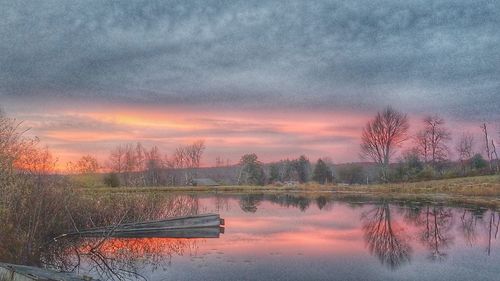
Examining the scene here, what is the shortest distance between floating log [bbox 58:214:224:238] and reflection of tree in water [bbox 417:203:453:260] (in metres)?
10.6

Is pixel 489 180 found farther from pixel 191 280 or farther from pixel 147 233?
pixel 191 280

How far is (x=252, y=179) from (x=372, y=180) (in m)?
22.3

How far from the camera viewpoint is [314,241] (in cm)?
2172

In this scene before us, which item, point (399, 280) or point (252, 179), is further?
point (252, 179)

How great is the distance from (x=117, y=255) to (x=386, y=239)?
12699 millimetres

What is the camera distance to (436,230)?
25391mm

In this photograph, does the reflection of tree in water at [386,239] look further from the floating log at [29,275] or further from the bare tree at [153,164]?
the bare tree at [153,164]

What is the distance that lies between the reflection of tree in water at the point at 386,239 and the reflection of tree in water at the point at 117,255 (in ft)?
26.3

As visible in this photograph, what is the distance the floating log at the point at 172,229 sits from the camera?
78.3 ft

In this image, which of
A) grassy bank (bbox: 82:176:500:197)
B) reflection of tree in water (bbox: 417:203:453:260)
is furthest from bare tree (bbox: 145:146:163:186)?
reflection of tree in water (bbox: 417:203:453:260)

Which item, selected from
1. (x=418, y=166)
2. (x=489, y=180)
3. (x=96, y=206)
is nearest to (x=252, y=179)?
(x=418, y=166)

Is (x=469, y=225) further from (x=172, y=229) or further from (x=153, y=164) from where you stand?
(x=153, y=164)

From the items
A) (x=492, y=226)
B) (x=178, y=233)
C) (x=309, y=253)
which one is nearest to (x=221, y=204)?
(x=178, y=233)

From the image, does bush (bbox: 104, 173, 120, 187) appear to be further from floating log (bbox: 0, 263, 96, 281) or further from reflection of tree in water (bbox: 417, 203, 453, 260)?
floating log (bbox: 0, 263, 96, 281)
